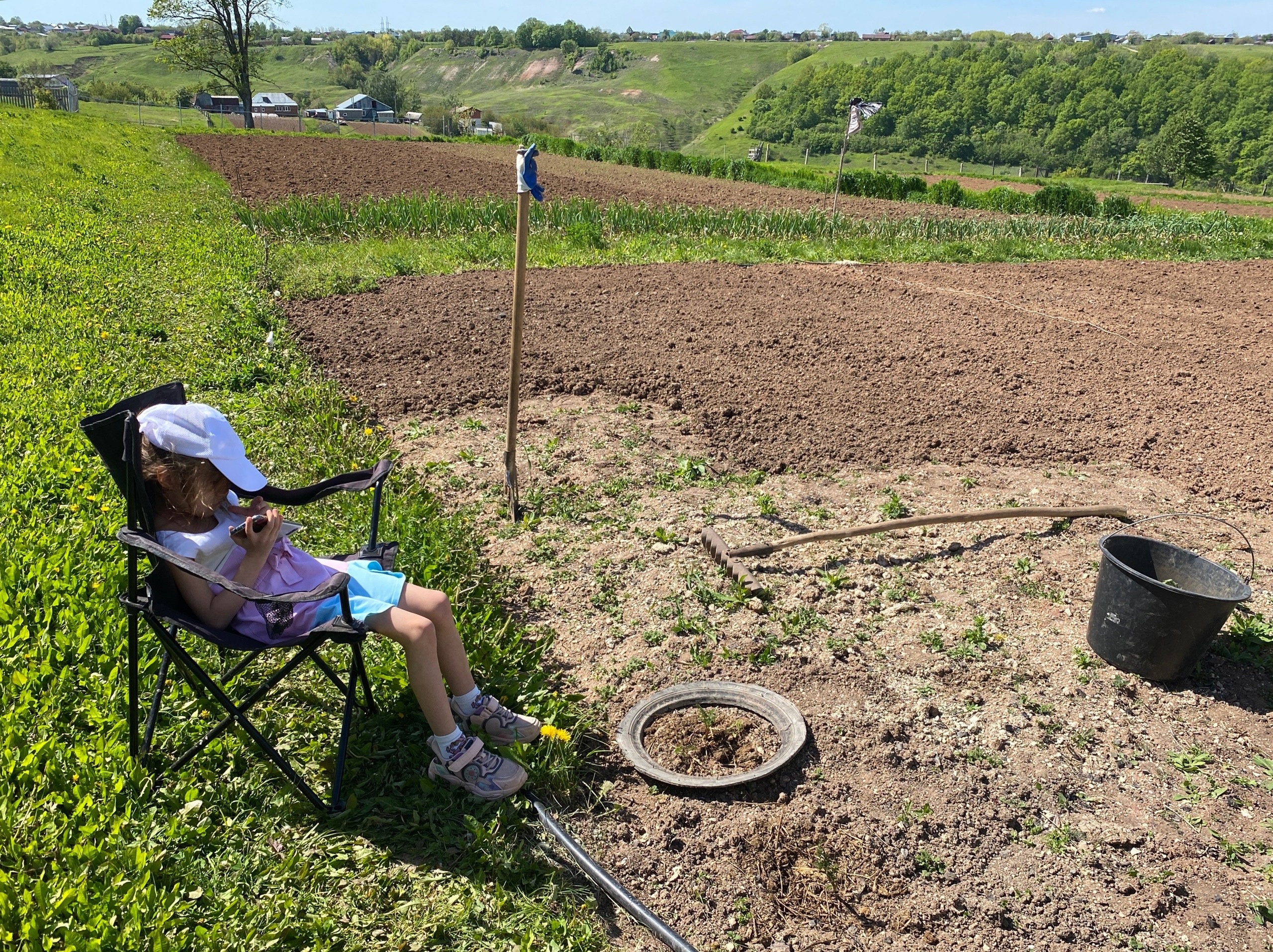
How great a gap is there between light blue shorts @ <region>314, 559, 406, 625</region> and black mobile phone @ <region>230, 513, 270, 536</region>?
30 centimetres

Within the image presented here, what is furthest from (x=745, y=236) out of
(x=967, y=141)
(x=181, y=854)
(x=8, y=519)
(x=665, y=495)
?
(x=967, y=141)

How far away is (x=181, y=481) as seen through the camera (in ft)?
8.56

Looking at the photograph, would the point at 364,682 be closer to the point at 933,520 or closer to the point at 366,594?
the point at 366,594

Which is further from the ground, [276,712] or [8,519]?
[8,519]

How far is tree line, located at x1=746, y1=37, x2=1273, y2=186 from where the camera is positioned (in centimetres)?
8125

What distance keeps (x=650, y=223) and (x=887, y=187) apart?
50.3 ft

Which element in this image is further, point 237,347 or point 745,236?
point 745,236

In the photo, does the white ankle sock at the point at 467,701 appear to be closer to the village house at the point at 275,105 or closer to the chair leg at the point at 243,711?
the chair leg at the point at 243,711

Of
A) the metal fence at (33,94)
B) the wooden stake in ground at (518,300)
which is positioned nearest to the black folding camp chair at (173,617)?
the wooden stake in ground at (518,300)

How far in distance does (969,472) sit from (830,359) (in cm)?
252

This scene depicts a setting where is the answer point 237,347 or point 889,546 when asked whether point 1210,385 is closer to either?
point 889,546

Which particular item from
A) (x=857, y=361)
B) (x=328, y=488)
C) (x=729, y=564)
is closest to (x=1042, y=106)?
(x=857, y=361)

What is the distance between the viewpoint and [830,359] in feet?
25.8

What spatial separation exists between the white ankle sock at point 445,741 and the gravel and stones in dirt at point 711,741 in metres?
0.74
